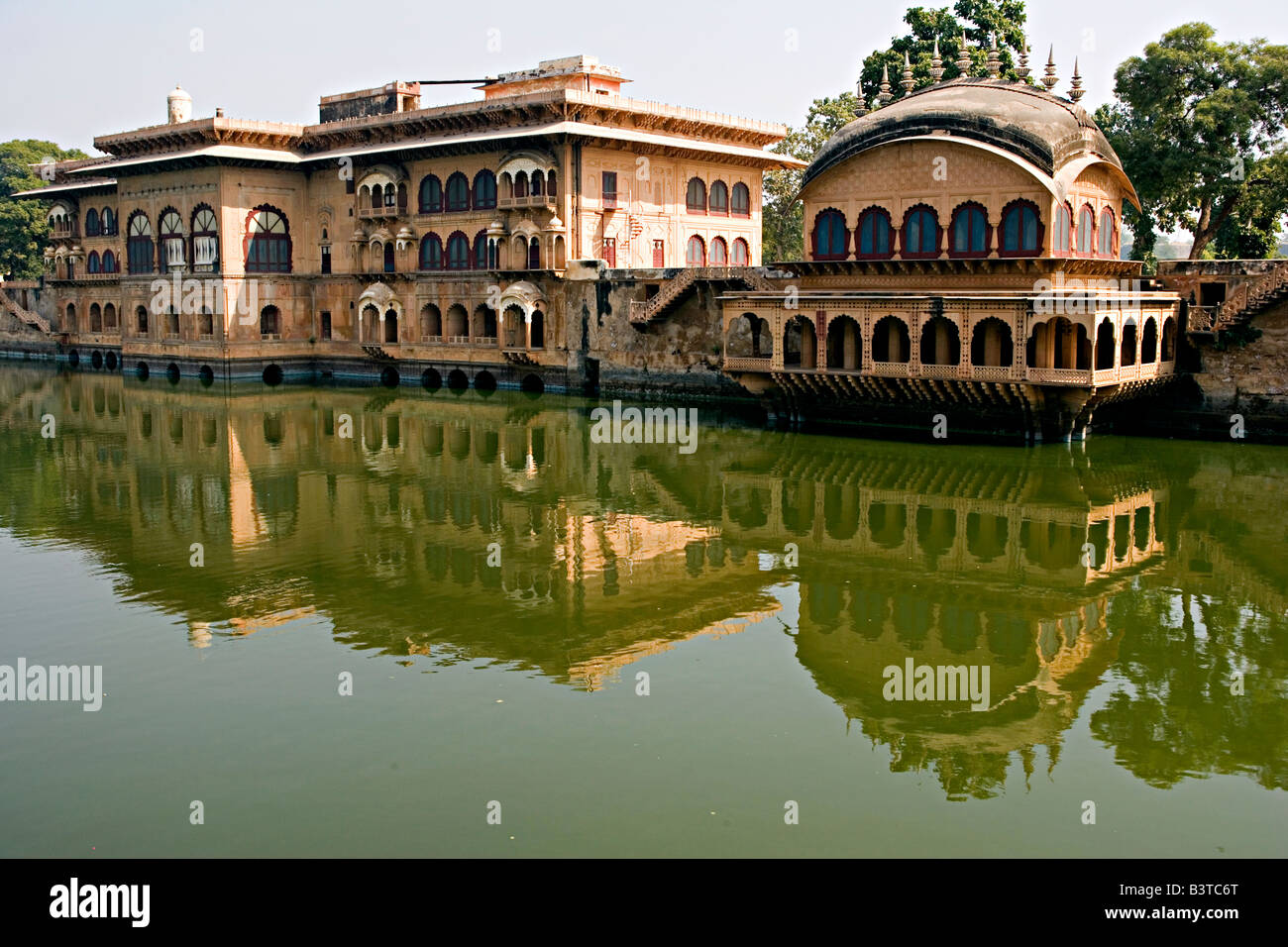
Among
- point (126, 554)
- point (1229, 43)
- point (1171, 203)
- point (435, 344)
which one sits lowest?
point (126, 554)

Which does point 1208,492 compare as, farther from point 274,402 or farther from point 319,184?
point 319,184

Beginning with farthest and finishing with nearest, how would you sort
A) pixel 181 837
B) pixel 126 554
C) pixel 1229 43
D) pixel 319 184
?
1. pixel 319 184
2. pixel 1229 43
3. pixel 126 554
4. pixel 181 837

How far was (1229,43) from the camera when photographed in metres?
39.3

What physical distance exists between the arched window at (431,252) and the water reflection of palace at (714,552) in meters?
14.3

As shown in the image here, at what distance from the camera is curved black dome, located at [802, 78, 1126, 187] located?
103 ft

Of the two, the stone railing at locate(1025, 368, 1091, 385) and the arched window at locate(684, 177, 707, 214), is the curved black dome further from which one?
the arched window at locate(684, 177, 707, 214)

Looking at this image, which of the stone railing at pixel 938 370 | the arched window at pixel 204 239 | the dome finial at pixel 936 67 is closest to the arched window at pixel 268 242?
the arched window at pixel 204 239

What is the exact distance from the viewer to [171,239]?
53.2 m

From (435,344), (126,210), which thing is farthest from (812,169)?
(126,210)

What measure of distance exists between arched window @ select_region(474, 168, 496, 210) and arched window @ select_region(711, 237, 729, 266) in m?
8.72

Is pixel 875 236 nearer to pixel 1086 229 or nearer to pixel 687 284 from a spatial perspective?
pixel 1086 229

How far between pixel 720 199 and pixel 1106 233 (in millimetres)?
17889
